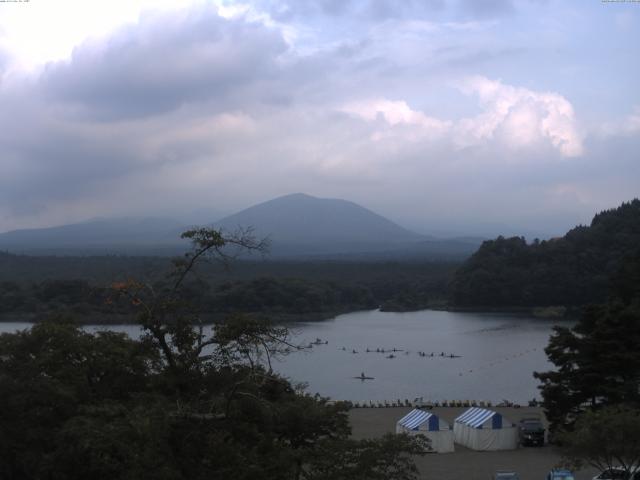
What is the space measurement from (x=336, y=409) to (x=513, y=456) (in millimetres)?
3309

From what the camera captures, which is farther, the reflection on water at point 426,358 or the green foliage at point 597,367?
the reflection on water at point 426,358

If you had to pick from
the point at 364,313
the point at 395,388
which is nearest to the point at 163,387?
the point at 395,388

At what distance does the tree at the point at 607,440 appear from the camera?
620 cm

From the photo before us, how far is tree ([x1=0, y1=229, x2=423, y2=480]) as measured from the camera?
13.4 feet

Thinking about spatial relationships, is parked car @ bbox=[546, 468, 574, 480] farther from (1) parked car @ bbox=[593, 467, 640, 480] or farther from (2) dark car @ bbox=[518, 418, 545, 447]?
(2) dark car @ bbox=[518, 418, 545, 447]

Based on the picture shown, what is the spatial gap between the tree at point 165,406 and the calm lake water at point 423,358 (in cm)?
574

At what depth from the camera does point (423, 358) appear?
21.9 metres

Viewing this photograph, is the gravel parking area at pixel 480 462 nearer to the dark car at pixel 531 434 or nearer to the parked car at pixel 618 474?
the dark car at pixel 531 434

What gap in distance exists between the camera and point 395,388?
56.2 ft

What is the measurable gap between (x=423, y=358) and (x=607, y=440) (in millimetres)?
15775

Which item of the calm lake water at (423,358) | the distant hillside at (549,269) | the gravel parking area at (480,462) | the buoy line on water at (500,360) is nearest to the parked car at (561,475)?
the gravel parking area at (480,462)

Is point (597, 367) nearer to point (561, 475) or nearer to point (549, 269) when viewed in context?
point (561, 475)

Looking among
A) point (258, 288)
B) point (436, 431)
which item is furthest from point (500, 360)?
point (258, 288)

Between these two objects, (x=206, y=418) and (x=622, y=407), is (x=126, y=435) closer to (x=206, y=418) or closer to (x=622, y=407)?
(x=206, y=418)
